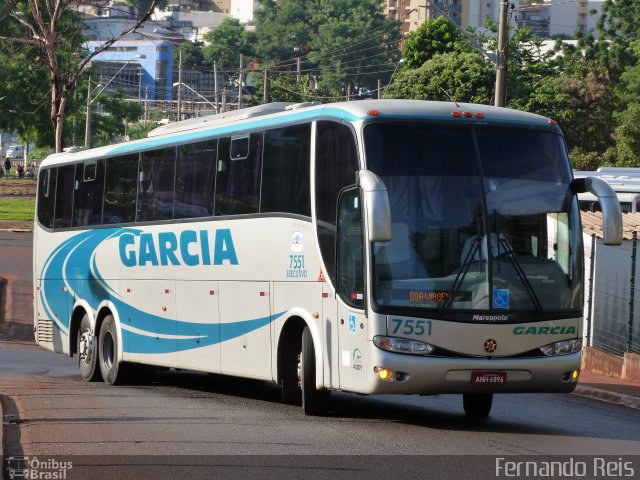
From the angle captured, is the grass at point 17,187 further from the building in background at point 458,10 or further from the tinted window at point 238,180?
the building in background at point 458,10

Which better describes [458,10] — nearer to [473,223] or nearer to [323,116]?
[323,116]

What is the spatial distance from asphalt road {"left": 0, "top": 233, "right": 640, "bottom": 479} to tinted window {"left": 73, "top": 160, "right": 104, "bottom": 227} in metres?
3.44

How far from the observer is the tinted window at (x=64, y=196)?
21125 mm

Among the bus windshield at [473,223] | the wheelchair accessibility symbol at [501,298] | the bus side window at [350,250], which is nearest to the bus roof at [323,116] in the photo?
the bus windshield at [473,223]

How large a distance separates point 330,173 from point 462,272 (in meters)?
→ 1.85

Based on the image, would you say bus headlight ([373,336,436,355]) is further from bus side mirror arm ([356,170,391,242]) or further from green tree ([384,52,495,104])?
green tree ([384,52,495,104])

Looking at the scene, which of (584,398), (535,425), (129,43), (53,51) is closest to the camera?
(535,425)

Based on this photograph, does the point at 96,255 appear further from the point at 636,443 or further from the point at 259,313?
the point at 636,443

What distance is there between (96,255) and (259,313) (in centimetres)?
566

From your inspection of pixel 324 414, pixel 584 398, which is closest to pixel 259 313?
pixel 324 414

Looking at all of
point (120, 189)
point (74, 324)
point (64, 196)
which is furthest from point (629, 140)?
point (120, 189)

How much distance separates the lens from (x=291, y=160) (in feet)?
46.7

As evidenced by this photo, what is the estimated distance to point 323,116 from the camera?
1357 centimetres
